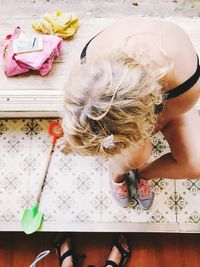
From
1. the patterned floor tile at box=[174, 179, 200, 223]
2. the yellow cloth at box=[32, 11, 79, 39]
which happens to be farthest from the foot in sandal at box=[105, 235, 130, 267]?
the yellow cloth at box=[32, 11, 79, 39]

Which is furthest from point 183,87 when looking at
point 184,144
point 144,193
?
point 144,193

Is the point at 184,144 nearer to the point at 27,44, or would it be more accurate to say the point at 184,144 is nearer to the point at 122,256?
the point at 122,256

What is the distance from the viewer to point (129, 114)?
0.93 m

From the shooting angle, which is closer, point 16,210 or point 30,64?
point 30,64

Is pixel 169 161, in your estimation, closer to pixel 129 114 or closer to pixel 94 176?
pixel 94 176

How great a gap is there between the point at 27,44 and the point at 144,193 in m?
0.75

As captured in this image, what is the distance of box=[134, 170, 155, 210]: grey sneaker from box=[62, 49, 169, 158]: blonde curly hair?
2.10 ft

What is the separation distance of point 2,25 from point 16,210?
78cm

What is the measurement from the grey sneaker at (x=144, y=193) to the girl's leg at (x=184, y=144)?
0.23 meters

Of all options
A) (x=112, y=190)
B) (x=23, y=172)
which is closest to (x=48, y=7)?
(x=23, y=172)

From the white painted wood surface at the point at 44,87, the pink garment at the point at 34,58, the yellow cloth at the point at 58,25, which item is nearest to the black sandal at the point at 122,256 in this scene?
the white painted wood surface at the point at 44,87

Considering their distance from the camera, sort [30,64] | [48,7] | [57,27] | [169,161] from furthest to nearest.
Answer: [48,7] → [57,27] → [30,64] → [169,161]

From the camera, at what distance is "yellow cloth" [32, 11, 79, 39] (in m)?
1.63

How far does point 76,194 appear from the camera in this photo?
1.65m
